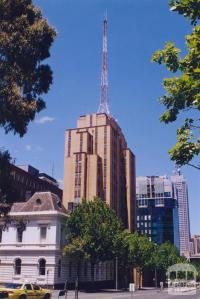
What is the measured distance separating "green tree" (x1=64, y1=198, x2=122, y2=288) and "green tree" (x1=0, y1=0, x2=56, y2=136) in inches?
1386

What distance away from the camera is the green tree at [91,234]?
185 feet

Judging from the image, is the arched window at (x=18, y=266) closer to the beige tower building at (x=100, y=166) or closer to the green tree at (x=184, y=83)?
the beige tower building at (x=100, y=166)

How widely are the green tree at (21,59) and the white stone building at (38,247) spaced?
34.7m

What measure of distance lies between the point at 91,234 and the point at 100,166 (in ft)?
191

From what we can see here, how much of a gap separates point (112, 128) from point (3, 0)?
3880 inches

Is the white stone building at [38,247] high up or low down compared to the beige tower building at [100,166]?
down

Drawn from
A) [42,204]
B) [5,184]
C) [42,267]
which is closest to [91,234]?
[42,267]

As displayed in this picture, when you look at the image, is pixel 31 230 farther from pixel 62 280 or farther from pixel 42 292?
pixel 42 292

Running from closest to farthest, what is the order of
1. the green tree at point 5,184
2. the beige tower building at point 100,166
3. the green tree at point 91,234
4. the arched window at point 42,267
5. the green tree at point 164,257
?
the green tree at point 5,184, the green tree at point 91,234, the arched window at point 42,267, the green tree at point 164,257, the beige tower building at point 100,166

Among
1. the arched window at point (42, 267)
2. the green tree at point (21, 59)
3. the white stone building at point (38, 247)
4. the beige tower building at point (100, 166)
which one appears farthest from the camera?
the beige tower building at point (100, 166)

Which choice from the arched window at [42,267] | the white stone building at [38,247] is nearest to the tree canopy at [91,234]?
the white stone building at [38,247]

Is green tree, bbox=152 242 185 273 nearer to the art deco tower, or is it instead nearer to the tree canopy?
the art deco tower

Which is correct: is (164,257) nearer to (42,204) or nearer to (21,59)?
(42,204)

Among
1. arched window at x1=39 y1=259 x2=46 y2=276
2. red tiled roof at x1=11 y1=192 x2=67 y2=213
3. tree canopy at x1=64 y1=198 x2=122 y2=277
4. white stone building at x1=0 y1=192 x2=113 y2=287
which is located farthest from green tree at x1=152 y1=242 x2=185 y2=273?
arched window at x1=39 y1=259 x2=46 y2=276
